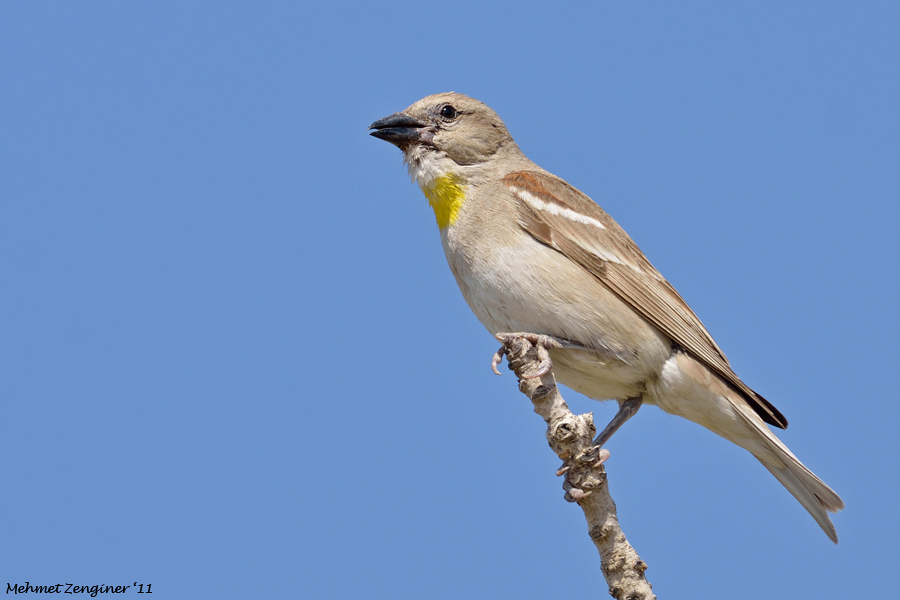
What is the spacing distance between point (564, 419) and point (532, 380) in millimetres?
338

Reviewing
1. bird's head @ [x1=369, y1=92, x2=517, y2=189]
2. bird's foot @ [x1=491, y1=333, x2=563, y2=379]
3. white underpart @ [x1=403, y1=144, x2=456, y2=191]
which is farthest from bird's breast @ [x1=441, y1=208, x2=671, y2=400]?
bird's head @ [x1=369, y1=92, x2=517, y2=189]

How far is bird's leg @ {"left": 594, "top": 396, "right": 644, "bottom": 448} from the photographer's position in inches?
263

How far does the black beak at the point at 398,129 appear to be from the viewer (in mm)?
7168

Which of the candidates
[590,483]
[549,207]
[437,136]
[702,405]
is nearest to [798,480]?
[702,405]

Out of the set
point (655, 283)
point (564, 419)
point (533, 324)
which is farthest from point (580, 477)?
point (655, 283)

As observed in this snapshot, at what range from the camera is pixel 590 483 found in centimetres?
497

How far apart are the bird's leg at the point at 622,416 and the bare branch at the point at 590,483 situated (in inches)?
62.7

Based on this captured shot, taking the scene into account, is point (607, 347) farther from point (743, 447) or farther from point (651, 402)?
point (743, 447)

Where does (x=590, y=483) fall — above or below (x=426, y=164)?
below

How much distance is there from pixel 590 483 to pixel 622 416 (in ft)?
5.94

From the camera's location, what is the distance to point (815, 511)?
651 centimetres

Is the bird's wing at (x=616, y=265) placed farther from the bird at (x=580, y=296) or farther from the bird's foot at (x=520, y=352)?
the bird's foot at (x=520, y=352)

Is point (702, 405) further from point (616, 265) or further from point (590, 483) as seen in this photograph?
point (590, 483)

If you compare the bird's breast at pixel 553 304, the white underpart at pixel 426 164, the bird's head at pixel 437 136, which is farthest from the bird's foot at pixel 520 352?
the bird's head at pixel 437 136
